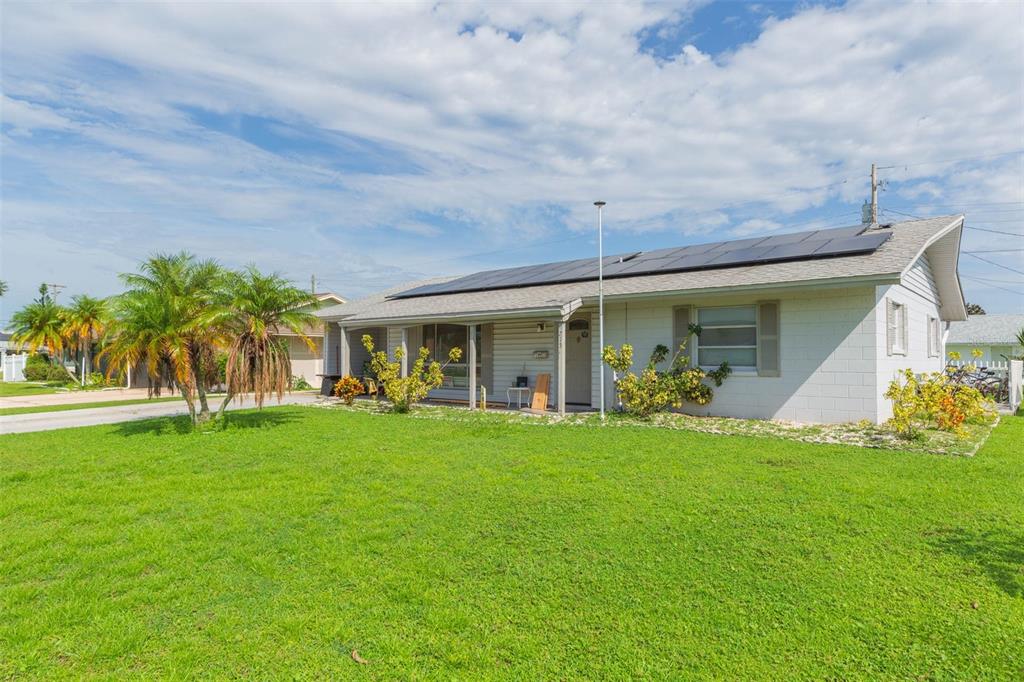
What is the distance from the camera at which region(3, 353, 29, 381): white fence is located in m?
31.8

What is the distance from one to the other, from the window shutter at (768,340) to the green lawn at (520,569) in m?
3.44

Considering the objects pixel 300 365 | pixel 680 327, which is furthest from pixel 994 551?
pixel 300 365

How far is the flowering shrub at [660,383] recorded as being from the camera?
35.9 ft

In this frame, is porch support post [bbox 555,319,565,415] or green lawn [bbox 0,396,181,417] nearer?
porch support post [bbox 555,319,565,415]

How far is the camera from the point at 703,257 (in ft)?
42.9

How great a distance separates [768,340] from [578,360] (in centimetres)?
486

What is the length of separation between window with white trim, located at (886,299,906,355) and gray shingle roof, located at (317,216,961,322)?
126 cm

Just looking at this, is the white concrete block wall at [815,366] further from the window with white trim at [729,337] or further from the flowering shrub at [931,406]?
the flowering shrub at [931,406]

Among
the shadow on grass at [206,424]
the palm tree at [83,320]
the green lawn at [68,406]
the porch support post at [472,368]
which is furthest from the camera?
the palm tree at [83,320]

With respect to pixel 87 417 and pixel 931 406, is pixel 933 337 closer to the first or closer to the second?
pixel 931 406

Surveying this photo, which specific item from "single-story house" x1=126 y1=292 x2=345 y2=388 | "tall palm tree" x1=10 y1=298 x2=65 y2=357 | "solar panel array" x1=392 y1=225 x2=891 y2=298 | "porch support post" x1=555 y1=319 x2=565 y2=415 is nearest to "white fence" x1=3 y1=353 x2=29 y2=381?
"tall palm tree" x1=10 y1=298 x2=65 y2=357

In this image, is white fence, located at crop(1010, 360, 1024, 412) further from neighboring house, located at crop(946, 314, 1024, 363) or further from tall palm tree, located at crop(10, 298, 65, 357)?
tall palm tree, located at crop(10, 298, 65, 357)

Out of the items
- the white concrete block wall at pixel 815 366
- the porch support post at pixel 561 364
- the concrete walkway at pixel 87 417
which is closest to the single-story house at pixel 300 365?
the concrete walkway at pixel 87 417

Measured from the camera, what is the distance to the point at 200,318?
9.58m
